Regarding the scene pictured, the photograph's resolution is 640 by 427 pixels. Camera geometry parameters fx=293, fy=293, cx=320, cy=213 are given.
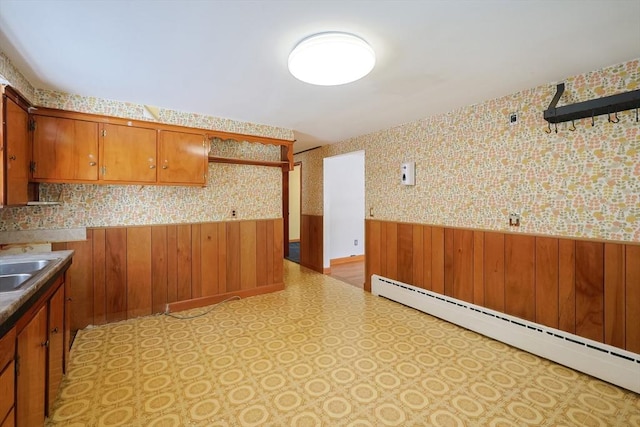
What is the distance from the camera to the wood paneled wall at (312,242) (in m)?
5.27

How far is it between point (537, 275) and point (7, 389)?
11.2 feet

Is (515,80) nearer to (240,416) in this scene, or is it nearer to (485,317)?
(485,317)

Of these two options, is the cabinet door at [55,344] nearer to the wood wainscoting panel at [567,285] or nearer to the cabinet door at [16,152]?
the cabinet door at [16,152]

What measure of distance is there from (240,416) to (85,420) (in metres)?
0.91

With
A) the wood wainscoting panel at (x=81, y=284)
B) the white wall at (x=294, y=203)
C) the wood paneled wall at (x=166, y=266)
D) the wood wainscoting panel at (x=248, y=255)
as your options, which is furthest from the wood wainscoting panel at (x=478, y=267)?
the white wall at (x=294, y=203)

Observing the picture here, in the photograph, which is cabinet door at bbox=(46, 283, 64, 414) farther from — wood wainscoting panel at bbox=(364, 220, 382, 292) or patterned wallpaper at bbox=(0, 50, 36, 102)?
wood wainscoting panel at bbox=(364, 220, 382, 292)

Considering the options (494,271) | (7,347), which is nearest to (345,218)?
(494,271)

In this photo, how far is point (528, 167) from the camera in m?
2.60

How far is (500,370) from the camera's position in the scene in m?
2.24

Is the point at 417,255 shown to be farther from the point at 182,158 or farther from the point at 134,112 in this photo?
the point at 134,112

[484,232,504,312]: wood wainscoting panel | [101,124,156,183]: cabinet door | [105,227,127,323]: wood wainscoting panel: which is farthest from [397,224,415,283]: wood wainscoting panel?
[105,227,127,323]: wood wainscoting panel

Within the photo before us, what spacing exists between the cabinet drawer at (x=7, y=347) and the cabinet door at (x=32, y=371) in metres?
0.07

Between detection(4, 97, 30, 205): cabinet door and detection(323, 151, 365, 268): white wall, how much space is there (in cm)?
404

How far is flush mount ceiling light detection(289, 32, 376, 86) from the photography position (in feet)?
5.81
